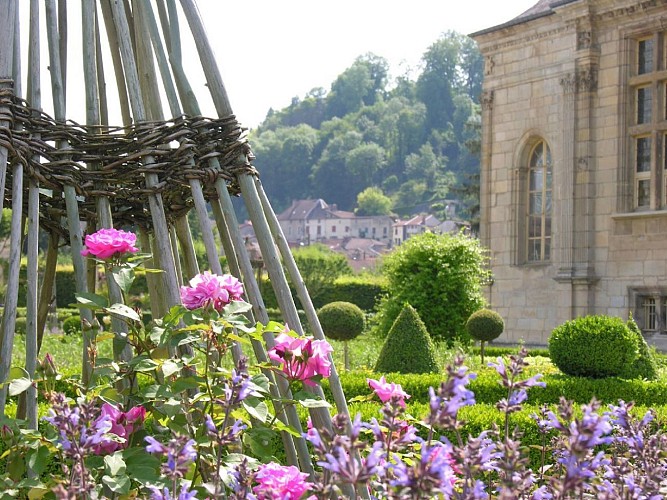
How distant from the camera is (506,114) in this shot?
17953 millimetres

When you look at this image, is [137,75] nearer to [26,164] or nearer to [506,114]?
[26,164]

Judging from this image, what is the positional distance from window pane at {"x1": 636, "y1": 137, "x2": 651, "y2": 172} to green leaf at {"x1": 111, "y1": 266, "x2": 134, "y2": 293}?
1466 cm

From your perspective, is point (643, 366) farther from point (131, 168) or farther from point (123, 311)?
point (123, 311)

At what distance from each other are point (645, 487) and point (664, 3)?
50.5 ft

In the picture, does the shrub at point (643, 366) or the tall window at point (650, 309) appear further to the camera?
the tall window at point (650, 309)

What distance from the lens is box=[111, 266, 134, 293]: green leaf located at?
2449mm

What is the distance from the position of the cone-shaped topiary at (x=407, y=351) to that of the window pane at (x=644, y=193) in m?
7.44

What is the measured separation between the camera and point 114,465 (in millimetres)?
2029

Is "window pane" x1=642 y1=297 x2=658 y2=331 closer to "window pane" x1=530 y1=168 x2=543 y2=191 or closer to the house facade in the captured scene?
"window pane" x1=530 y1=168 x2=543 y2=191

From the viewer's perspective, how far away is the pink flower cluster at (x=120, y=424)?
221cm

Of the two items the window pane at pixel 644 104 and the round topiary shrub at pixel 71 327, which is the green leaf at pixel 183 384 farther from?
the round topiary shrub at pixel 71 327

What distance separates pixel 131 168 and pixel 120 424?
Answer: 89cm

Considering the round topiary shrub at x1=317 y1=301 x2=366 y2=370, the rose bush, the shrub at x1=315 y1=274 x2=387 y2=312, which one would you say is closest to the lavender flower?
the rose bush

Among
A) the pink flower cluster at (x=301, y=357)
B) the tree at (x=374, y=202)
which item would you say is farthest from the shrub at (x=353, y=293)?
the tree at (x=374, y=202)
